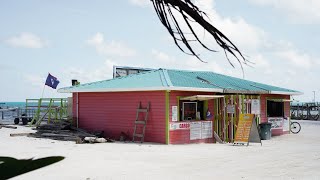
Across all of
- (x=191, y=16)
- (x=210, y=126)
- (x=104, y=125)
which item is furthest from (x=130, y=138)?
(x=191, y=16)

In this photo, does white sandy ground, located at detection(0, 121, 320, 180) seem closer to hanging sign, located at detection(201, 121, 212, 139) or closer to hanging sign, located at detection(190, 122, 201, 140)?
hanging sign, located at detection(190, 122, 201, 140)

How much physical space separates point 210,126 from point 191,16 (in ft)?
64.9

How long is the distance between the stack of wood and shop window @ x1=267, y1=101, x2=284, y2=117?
11415mm

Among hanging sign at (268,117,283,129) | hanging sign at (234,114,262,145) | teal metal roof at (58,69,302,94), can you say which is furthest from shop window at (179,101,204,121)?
hanging sign at (268,117,283,129)

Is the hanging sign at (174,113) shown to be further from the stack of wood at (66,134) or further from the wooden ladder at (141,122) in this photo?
the stack of wood at (66,134)

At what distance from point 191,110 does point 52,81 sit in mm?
12035

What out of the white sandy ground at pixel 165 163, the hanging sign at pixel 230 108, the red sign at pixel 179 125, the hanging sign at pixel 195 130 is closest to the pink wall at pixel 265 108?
the hanging sign at pixel 230 108

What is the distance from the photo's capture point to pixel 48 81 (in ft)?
95.8

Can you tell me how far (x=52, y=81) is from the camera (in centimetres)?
2923

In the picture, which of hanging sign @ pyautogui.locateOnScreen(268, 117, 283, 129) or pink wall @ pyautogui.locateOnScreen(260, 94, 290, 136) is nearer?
pink wall @ pyautogui.locateOnScreen(260, 94, 290, 136)

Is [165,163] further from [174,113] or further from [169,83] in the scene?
[169,83]

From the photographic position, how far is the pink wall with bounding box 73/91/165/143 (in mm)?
19906

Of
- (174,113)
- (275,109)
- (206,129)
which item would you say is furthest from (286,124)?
(174,113)

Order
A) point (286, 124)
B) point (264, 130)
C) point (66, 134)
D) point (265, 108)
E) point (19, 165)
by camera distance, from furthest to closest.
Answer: point (286, 124)
point (265, 108)
point (264, 130)
point (66, 134)
point (19, 165)
